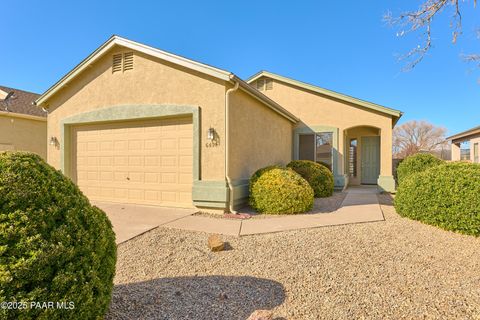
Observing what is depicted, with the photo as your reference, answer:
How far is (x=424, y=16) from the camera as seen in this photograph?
528 centimetres

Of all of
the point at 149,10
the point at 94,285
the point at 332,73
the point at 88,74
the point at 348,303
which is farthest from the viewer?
the point at 332,73

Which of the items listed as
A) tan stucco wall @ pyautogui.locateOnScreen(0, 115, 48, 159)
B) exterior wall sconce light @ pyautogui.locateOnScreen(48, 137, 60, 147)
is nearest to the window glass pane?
exterior wall sconce light @ pyautogui.locateOnScreen(48, 137, 60, 147)

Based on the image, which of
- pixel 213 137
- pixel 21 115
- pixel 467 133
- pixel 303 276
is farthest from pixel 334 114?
pixel 21 115

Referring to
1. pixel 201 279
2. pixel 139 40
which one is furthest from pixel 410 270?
pixel 139 40

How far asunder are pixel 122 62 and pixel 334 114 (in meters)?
9.55

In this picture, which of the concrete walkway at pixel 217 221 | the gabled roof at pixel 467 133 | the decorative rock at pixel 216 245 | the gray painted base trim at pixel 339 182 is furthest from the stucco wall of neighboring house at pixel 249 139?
the gabled roof at pixel 467 133

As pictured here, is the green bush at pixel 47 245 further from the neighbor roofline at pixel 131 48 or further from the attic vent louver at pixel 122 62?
the attic vent louver at pixel 122 62

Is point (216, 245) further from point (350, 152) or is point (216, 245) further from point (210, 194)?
point (350, 152)

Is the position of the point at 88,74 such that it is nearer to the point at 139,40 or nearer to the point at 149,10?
the point at 139,40

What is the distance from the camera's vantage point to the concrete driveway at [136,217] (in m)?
5.41

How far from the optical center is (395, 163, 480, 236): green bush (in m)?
5.32

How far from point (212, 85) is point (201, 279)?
17.2ft

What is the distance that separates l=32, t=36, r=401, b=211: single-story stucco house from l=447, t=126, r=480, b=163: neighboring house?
17.0 meters

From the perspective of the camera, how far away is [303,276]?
3498mm
